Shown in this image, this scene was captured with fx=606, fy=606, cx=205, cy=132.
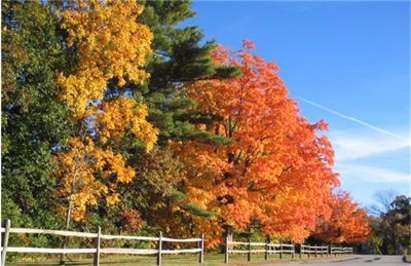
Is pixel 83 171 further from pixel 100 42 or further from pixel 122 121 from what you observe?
pixel 100 42

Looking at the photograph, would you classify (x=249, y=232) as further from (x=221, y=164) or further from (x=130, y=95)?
(x=130, y=95)

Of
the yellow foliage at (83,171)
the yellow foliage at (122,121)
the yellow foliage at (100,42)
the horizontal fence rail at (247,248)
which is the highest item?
the yellow foliage at (100,42)

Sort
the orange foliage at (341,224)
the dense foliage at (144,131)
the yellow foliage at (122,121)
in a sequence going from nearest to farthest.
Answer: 1. the dense foliage at (144,131)
2. the yellow foliage at (122,121)
3. the orange foliage at (341,224)

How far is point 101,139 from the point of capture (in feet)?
88.8

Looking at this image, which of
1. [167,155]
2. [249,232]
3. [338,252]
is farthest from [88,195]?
[338,252]

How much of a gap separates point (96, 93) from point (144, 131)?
138 inches

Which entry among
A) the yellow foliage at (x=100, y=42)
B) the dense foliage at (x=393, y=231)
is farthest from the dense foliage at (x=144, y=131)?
the dense foliage at (x=393, y=231)

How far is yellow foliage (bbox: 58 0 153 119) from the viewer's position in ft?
84.5

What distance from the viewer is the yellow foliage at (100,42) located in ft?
84.5

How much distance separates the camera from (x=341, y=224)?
78.1m

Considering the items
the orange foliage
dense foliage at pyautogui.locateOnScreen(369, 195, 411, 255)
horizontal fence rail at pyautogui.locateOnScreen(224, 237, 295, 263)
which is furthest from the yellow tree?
dense foliage at pyautogui.locateOnScreen(369, 195, 411, 255)

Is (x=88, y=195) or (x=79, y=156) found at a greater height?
(x=79, y=156)

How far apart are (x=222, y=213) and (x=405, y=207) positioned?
9648 cm

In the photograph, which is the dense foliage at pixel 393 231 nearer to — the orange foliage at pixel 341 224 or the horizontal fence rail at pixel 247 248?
the orange foliage at pixel 341 224
